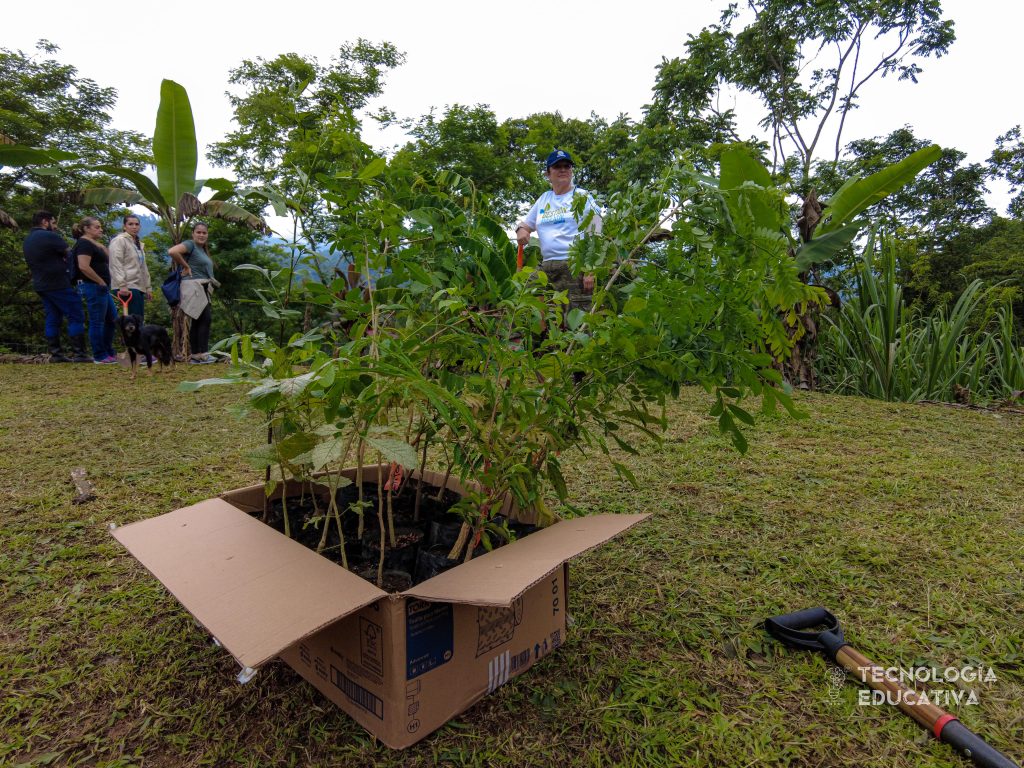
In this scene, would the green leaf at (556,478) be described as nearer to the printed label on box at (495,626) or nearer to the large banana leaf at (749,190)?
the printed label on box at (495,626)

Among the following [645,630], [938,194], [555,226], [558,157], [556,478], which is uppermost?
[938,194]

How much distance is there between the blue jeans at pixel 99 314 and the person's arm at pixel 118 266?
36cm

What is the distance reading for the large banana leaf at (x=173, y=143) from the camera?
6.08 feet

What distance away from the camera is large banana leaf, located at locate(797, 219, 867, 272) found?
958mm

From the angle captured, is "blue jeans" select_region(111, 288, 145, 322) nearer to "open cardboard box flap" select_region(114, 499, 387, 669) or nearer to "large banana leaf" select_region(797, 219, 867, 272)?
"open cardboard box flap" select_region(114, 499, 387, 669)

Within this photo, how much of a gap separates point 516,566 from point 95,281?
6917 millimetres

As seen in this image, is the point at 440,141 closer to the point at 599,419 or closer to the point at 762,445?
the point at 762,445

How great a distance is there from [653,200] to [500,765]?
3.77 feet

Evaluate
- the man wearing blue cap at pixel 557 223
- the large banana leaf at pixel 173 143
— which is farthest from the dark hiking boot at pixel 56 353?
the man wearing blue cap at pixel 557 223

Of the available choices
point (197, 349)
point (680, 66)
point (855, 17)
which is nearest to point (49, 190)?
point (197, 349)

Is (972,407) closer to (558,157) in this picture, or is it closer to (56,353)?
→ (558,157)

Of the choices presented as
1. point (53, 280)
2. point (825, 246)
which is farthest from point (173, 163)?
point (53, 280)

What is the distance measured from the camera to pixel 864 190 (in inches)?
39.7

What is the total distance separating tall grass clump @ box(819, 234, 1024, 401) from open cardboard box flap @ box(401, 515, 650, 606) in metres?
4.53
